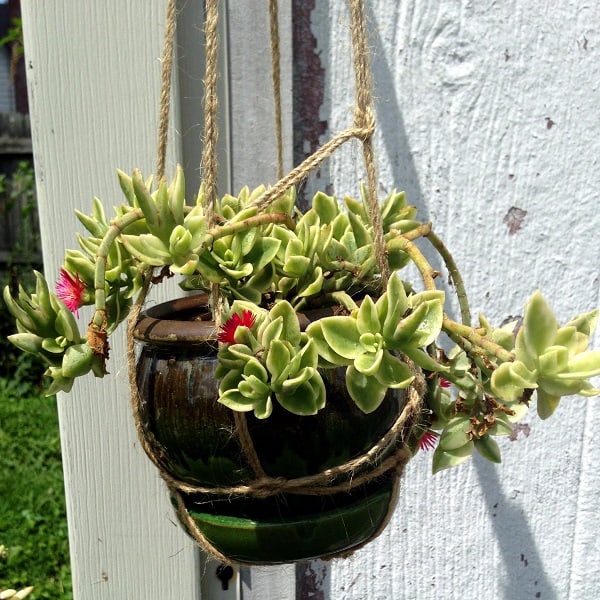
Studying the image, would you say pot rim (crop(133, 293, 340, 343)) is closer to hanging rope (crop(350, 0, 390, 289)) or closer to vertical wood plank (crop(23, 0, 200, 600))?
hanging rope (crop(350, 0, 390, 289))

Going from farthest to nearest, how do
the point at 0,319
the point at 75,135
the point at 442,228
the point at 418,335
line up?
1. the point at 0,319
2. the point at 442,228
3. the point at 75,135
4. the point at 418,335

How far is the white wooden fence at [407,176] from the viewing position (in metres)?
0.84

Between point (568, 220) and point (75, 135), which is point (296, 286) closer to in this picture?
point (75, 135)

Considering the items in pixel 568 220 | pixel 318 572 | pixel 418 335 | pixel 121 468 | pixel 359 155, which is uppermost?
pixel 359 155

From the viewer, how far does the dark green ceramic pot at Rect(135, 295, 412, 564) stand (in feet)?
1.73

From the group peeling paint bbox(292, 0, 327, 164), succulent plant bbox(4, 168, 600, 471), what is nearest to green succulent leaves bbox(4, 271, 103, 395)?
succulent plant bbox(4, 168, 600, 471)

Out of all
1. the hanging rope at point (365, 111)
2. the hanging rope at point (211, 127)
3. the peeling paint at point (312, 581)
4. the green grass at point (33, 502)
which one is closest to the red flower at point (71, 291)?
the hanging rope at point (211, 127)

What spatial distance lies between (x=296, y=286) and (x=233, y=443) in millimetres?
141

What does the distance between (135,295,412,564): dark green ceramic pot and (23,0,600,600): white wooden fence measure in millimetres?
335

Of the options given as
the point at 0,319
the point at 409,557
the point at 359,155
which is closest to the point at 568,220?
the point at 359,155

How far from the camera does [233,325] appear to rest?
0.50 m

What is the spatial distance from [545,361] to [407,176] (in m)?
0.52

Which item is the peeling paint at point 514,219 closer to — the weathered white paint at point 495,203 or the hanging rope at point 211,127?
the weathered white paint at point 495,203

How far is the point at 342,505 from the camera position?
565 millimetres
